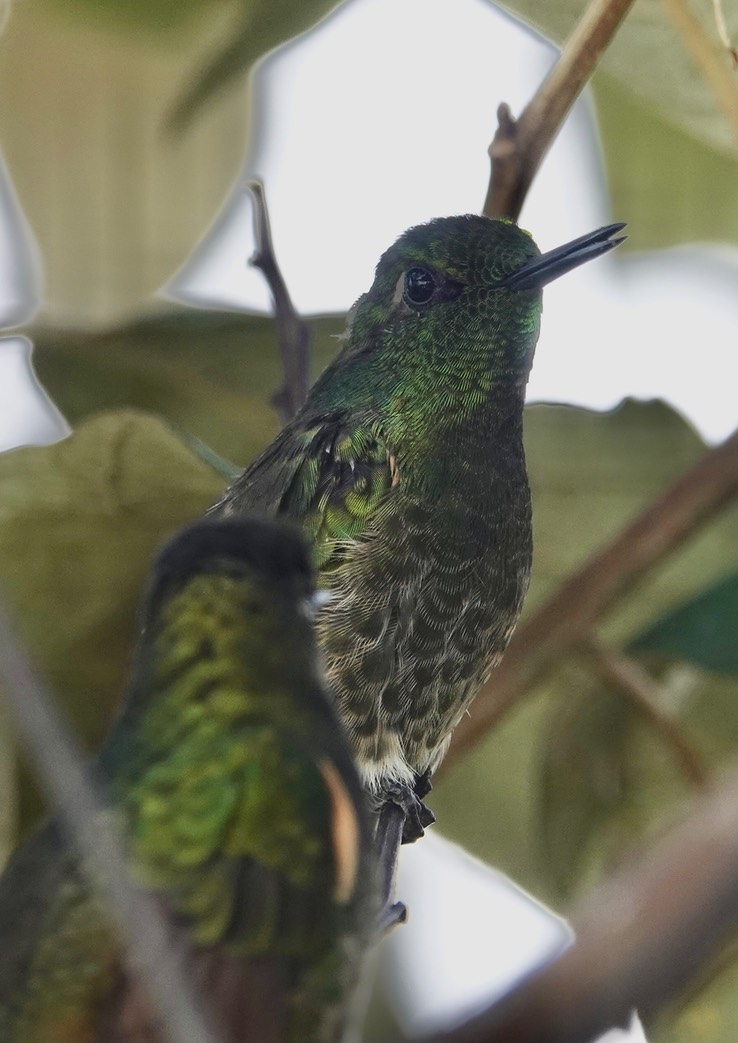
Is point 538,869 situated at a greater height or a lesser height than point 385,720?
lesser

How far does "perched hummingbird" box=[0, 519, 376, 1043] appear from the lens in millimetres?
623

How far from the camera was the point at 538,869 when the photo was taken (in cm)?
198

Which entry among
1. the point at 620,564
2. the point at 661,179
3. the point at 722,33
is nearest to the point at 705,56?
the point at 722,33

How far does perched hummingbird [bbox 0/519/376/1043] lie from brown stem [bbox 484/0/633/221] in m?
0.99

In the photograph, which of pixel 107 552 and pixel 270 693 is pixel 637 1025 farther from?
pixel 107 552

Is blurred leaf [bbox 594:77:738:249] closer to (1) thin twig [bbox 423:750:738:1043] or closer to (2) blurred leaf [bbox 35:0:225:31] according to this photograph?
(2) blurred leaf [bbox 35:0:225:31]

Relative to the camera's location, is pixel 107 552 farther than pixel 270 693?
Yes

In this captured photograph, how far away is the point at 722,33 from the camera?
1.66 metres

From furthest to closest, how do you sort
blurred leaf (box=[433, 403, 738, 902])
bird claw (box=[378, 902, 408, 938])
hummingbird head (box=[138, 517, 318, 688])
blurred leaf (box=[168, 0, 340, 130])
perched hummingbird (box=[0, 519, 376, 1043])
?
blurred leaf (box=[433, 403, 738, 902]) → blurred leaf (box=[168, 0, 340, 130]) → bird claw (box=[378, 902, 408, 938]) → hummingbird head (box=[138, 517, 318, 688]) → perched hummingbird (box=[0, 519, 376, 1043])

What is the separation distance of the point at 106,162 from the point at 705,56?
996 mm

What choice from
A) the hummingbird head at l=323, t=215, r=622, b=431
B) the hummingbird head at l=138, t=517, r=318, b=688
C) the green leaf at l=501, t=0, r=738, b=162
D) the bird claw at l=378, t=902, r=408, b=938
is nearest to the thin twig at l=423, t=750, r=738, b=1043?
the hummingbird head at l=138, t=517, r=318, b=688

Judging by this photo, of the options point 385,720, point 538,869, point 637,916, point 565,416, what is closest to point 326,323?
point 565,416

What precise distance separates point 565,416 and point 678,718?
0.47m

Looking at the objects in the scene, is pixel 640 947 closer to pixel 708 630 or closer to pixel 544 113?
pixel 708 630
